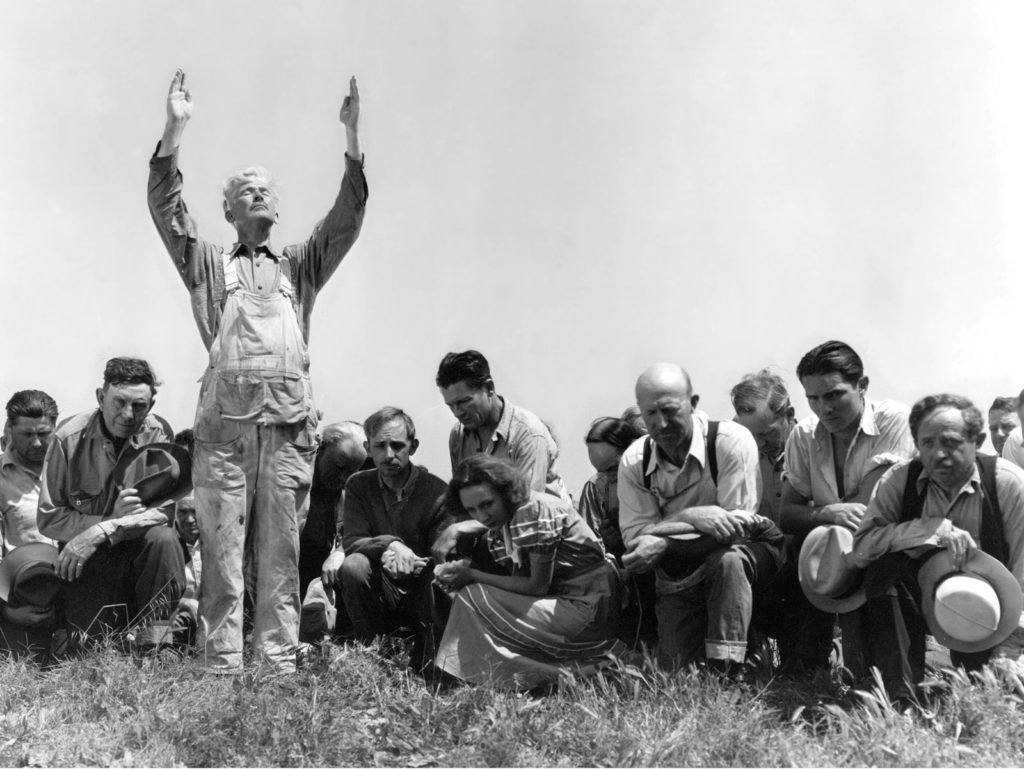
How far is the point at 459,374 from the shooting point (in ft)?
24.7

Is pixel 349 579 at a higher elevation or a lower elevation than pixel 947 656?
higher

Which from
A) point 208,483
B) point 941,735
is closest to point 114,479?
point 208,483

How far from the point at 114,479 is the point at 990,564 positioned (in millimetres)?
4786

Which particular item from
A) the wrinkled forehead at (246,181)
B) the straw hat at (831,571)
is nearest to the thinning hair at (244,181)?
the wrinkled forehead at (246,181)

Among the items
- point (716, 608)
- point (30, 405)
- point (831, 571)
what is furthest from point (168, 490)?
point (831, 571)

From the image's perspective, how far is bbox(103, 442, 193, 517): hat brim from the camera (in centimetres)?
724

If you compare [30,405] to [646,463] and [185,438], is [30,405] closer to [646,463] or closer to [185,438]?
[185,438]

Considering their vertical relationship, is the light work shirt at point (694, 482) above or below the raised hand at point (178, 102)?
below

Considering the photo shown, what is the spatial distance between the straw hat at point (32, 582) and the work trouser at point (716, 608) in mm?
3427

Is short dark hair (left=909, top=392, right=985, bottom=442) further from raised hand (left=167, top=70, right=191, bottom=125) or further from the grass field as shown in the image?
raised hand (left=167, top=70, right=191, bottom=125)

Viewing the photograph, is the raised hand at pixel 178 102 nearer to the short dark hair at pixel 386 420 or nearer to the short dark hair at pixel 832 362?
the short dark hair at pixel 386 420

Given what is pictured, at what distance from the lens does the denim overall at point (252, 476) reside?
6.43 metres

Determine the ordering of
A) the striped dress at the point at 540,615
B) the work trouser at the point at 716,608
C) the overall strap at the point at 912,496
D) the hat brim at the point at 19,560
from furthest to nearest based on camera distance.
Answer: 1. the hat brim at the point at 19,560
2. the striped dress at the point at 540,615
3. the work trouser at the point at 716,608
4. the overall strap at the point at 912,496

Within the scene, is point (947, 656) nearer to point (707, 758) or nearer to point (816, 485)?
point (816, 485)
